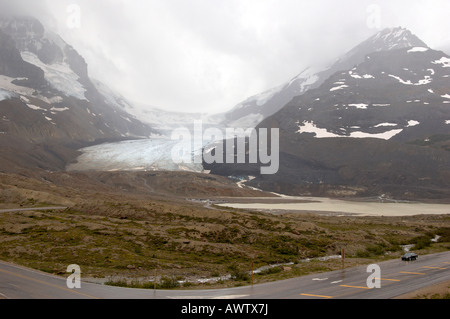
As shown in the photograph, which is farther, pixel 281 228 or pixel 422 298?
pixel 281 228

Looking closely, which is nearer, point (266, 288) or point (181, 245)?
point (266, 288)

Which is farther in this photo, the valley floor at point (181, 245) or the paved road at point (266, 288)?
the valley floor at point (181, 245)

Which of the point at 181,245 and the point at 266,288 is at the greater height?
the point at 266,288

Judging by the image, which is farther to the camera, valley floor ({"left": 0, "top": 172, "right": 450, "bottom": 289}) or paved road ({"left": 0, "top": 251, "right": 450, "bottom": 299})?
valley floor ({"left": 0, "top": 172, "right": 450, "bottom": 289})

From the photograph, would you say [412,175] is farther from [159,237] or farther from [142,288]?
[142,288]
